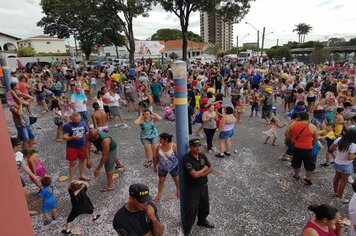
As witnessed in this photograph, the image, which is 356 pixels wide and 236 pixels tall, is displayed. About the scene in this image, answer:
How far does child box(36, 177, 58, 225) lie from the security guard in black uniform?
235cm

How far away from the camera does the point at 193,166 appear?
3.79 meters

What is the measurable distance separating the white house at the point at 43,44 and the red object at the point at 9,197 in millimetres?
75363

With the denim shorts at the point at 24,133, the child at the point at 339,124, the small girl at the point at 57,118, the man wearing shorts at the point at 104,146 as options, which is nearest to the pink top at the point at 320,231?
the man wearing shorts at the point at 104,146

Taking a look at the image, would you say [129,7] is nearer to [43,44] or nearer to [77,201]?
[77,201]

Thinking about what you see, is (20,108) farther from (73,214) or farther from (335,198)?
(335,198)

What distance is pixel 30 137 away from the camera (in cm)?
718

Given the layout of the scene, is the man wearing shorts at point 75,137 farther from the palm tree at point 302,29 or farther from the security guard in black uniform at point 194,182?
the palm tree at point 302,29

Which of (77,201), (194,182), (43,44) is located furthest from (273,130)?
(43,44)

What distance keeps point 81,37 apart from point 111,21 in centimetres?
1328

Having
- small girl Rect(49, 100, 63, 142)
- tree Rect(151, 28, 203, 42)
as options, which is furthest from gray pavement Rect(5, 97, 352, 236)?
tree Rect(151, 28, 203, 42)

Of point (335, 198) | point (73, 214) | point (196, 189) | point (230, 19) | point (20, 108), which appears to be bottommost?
point (335, 198)

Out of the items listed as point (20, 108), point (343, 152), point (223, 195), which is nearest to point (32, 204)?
point (20, 108)

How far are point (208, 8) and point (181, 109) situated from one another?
20.8 metres

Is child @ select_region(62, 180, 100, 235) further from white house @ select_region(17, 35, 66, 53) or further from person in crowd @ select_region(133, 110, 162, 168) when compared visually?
white house @ select_region(17, 35, 66, 53)
